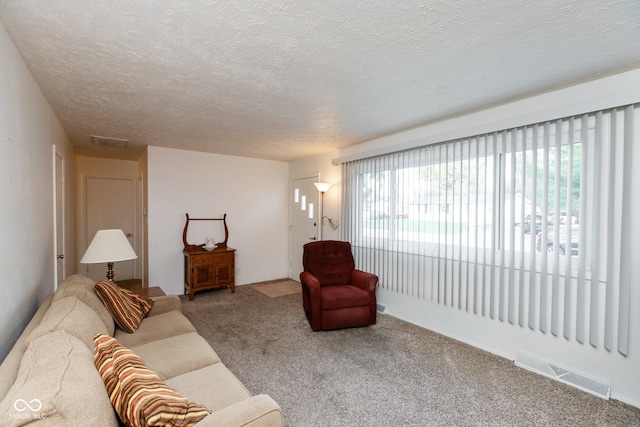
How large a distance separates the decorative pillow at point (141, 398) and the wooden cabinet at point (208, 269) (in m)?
3.32

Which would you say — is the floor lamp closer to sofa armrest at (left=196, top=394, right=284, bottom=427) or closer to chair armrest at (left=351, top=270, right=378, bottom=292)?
chair armrest at (left=351, top=270, right=378, bottom=292)

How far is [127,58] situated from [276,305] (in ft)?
10.6

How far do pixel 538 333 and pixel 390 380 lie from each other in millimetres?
1366

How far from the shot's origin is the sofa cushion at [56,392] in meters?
0.74

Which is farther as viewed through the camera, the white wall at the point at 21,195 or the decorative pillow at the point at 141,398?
the white wall at the point at 21,195

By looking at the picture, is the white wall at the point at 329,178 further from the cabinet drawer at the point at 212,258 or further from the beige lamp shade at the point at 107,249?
the beige lamp shade at the point at 107,249

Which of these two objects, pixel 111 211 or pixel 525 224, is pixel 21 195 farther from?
pixel 111 211

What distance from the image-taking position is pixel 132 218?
551cm

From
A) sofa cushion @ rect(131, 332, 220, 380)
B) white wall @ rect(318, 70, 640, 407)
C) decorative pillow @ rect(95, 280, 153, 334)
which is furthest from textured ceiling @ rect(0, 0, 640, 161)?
sofa cushion @ rect(131, 332, 220, 380)

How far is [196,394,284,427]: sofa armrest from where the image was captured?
3.13 ft

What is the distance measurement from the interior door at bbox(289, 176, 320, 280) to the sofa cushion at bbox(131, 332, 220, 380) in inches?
124

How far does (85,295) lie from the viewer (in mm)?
1914

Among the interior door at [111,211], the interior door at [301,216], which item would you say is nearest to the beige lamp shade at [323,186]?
the interior door at [301,216]

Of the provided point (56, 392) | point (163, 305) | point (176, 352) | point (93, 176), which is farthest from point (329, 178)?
point (93, 176)
